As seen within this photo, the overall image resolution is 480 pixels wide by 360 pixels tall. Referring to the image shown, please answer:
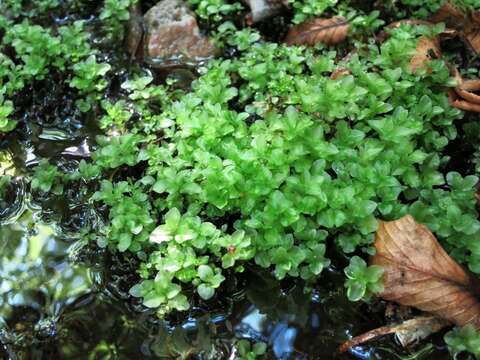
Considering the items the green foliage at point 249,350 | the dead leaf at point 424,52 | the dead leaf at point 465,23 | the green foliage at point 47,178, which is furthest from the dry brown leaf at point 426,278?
the green foliage at point 47,178

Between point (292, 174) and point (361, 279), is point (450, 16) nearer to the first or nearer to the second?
point (292, 174)

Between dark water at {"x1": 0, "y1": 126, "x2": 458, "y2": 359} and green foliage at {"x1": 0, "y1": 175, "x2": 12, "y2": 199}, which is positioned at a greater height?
green foliage at {"x1": 0, "y1": 175, "x2": 12, "y2": 199}

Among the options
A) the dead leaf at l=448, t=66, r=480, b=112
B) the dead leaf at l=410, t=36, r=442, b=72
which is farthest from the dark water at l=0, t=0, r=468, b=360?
the dead leaf at l=410, t=36, r=442, b=72

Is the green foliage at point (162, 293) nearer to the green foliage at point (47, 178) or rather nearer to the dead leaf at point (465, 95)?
the green foliage at point (47, 178)

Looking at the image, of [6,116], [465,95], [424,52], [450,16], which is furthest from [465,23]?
[6,116]

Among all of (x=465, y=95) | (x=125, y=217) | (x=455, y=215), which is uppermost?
(x=465, y=95)

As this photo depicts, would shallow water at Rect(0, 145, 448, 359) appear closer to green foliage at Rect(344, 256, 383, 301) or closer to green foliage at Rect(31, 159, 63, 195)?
green foliage at Rect(344, 256, 383, 301)

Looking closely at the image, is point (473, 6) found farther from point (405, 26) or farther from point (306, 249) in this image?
point (306, 249)
